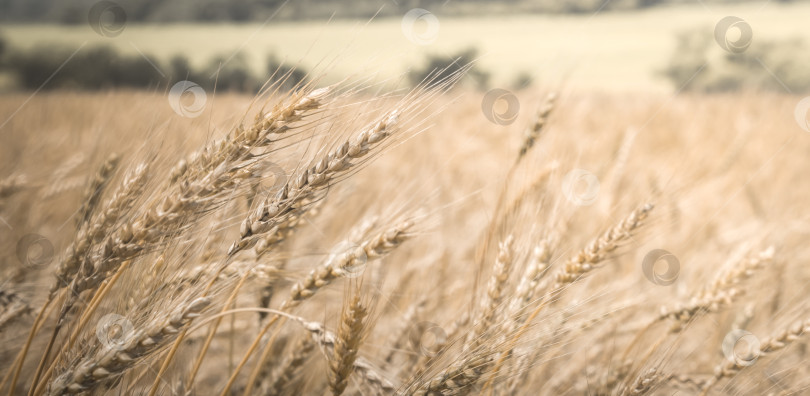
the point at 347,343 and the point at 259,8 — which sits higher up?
the point at 259,8

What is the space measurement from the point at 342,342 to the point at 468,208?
2.52 meters

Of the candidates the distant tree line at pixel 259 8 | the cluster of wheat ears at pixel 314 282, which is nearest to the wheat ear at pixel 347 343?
the cluster of wheat ears at pixel 314 282

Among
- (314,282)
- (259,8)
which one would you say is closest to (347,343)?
(314,282)

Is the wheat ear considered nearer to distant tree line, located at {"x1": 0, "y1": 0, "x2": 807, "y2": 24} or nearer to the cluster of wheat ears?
the cluster of wheat ears

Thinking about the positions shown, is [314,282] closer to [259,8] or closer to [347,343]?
A: [347,343]

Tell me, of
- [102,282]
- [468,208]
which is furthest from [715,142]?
[102,282]

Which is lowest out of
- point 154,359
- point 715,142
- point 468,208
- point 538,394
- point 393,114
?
point 538,394

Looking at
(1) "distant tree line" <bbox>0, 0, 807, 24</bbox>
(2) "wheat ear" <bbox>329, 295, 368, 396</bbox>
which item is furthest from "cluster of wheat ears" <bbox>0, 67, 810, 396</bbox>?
(1) "distant tree line" <bbox>0, 0, 807, 24</bbox>

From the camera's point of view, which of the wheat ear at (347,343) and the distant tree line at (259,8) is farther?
the distant tree line at (259,8)

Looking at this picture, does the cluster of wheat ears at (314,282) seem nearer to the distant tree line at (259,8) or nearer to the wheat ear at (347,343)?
the wheat ear at (347,343)

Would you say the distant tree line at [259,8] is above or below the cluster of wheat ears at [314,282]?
above

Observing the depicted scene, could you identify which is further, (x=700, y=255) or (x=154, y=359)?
(x=700, y=255)

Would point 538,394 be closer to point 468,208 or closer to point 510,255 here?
point 510,255

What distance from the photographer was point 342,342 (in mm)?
646
